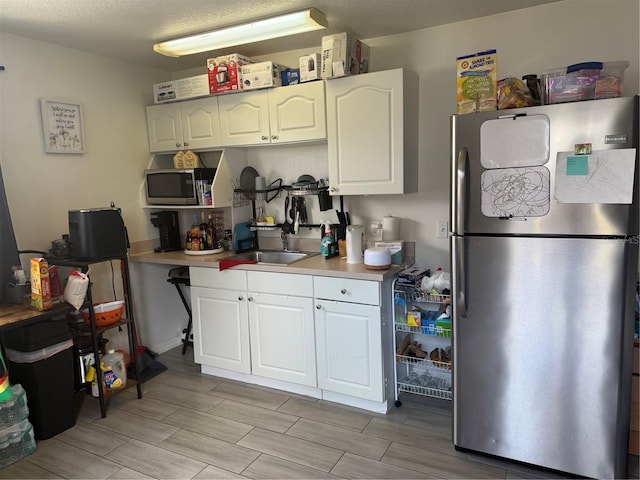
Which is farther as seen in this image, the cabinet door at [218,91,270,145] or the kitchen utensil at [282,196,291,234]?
the kitchen utensil at [282,196,291,234]

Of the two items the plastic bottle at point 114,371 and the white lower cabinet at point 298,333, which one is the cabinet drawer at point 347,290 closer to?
the white lower cabinet at point 298,333

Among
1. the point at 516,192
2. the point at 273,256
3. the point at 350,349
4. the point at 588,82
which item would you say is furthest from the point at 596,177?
the point at 273,256

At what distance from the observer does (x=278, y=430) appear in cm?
260

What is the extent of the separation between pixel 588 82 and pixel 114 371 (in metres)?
3.11

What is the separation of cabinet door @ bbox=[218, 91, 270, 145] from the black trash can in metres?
1.67

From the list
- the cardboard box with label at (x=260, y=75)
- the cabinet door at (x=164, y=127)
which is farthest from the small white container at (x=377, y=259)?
the cabinet door at (x=164, y=127)

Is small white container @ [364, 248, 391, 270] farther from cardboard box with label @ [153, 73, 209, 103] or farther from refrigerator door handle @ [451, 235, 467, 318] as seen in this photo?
cardboard box with label @ [153, 73, 209, 103]

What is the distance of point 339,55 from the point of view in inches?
108

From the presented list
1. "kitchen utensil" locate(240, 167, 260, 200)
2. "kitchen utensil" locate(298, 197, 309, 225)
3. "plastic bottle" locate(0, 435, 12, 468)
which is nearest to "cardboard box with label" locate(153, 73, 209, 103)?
"kitchen utensil" locate(240, 167, 260, 200)

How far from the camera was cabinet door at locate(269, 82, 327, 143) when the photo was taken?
116 inches

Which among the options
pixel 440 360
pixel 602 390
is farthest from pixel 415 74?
pixel 602 390

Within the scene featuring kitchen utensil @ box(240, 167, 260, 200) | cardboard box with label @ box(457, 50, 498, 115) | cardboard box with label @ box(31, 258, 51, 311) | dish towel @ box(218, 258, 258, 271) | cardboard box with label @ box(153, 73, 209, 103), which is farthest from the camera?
kitchen utensil @ box(240, 167, 260, 200)

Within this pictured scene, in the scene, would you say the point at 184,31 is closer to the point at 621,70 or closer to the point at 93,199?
the point at 93,199

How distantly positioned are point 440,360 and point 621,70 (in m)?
1.84
